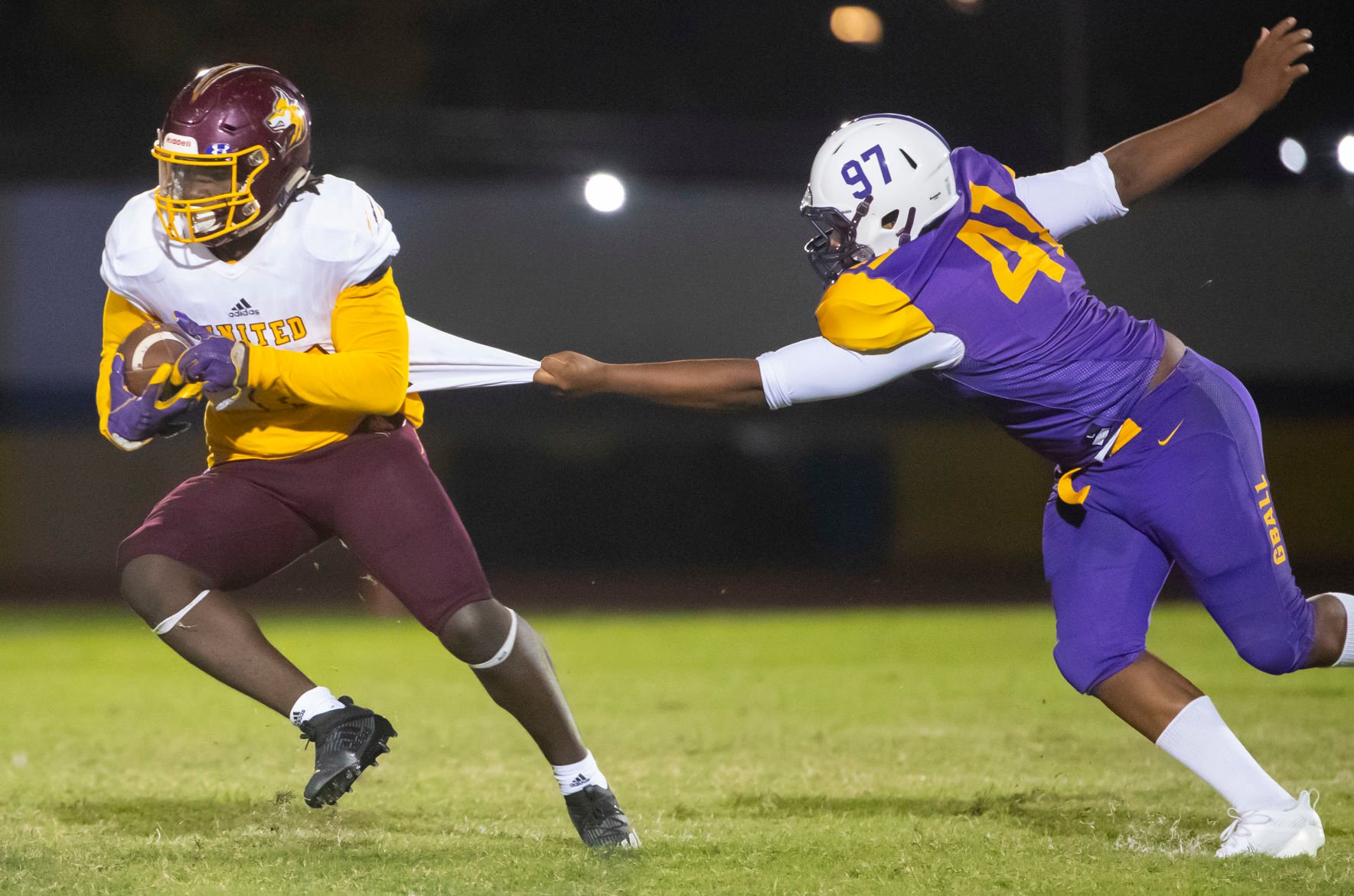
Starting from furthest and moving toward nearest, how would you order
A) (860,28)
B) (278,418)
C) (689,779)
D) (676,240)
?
(676,240), (860,28), (689,779), (278,418)

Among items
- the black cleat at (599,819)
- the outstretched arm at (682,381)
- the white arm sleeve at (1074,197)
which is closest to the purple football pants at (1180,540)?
the white arm sleeve at (1074,197)

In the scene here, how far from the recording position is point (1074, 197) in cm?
342

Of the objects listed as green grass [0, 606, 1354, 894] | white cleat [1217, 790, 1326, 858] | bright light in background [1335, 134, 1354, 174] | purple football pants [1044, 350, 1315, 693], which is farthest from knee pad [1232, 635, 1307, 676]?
bright light in background [1335, 134, 1354, 174]

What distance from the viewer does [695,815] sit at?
388 centimetres

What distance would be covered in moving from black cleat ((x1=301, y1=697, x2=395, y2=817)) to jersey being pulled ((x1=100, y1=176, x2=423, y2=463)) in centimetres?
63

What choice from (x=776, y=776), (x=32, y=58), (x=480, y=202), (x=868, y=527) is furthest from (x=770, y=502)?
(x=776, y=776)

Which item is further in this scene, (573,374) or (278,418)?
(278,418)

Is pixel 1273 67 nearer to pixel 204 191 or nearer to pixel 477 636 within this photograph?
pixel 477 636

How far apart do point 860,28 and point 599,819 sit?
9352mm

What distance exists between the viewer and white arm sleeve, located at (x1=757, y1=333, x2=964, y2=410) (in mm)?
3049

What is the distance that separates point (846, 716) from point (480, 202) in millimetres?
7112

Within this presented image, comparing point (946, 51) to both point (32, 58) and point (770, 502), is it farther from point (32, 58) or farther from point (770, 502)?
point (32, 58)

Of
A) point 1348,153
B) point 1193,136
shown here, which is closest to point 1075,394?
point 1193,136

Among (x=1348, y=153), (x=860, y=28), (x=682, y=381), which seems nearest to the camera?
(x=682, y=381)
